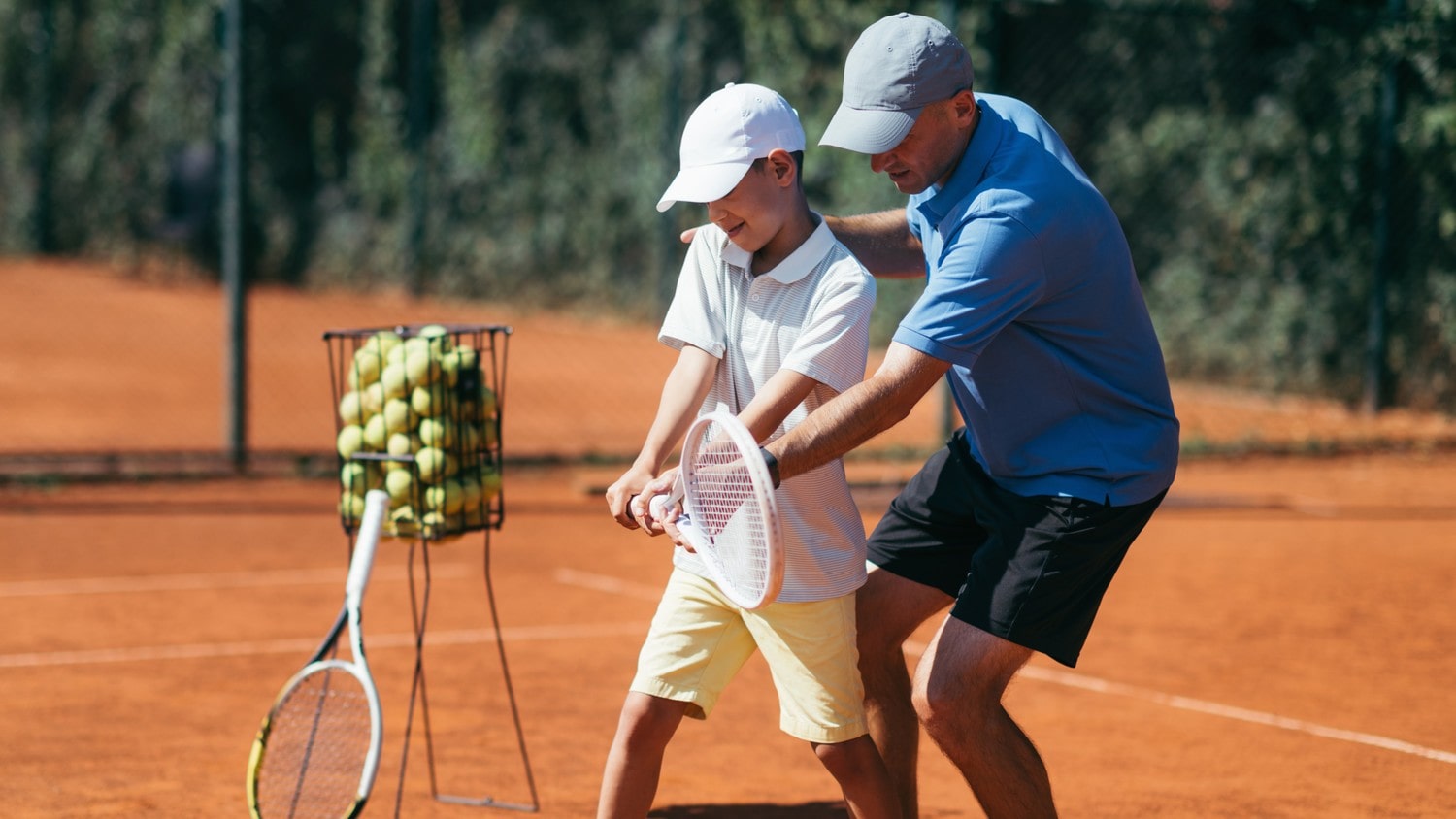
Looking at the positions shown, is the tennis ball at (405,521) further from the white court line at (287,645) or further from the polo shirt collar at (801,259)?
the white court line at (287,645)

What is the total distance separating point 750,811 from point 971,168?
1.81 m

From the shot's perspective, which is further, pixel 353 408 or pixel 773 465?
pixel 353 408

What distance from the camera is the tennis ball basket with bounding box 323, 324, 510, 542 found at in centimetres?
384

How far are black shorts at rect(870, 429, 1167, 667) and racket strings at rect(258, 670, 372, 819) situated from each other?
56.1 inches

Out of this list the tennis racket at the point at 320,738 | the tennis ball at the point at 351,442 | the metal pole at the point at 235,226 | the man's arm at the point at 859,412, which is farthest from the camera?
the metal pole at the point at 235,226

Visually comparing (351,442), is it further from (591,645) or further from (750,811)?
(591,645)

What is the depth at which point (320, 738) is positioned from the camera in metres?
4.13

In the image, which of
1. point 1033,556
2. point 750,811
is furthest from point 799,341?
point 750,811

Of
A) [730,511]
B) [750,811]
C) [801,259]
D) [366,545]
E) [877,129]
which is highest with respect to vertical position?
[877,129]

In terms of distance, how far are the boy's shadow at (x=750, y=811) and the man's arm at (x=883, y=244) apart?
1.40 metres

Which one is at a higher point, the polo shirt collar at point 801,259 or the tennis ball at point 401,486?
the polo shirt collar at point 801,259

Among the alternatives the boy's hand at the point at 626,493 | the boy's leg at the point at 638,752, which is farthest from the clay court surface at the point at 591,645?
the boy's hand at the point at 626,493

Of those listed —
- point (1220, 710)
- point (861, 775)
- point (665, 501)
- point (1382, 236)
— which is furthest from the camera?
point (1382, 236)

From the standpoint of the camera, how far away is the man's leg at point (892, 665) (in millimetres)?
3609
